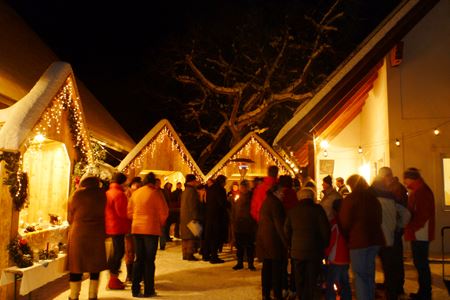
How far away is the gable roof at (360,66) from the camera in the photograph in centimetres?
1255

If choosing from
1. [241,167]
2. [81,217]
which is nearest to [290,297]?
[81,217]

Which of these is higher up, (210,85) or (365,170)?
(210,85)

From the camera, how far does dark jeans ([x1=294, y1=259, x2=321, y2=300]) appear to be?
647 cm

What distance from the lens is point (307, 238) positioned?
6398mm

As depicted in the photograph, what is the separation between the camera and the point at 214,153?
32.0 metres

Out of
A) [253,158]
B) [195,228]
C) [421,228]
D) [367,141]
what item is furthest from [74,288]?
[367,141]

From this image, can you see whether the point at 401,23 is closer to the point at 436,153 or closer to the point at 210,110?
the point at 436,153

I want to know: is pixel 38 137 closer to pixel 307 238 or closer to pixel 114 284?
pixel 114 284

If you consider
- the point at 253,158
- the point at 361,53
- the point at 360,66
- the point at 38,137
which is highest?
the point at 361,53

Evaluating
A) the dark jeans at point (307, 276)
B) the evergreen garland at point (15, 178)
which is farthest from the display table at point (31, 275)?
the dark jeans at point (307, 276)

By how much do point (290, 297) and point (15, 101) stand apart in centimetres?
562

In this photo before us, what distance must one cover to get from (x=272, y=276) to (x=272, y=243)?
579 mm

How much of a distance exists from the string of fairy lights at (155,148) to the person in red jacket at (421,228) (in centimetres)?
1000

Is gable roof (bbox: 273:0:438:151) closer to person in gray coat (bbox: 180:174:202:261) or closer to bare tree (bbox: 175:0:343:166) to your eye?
person in gray coat (bbox: 180:174:202:261)
